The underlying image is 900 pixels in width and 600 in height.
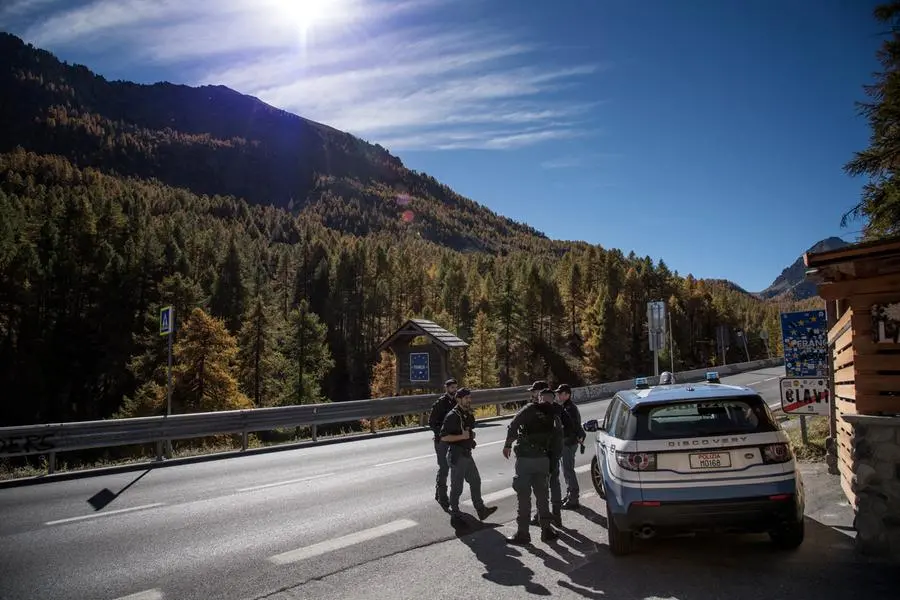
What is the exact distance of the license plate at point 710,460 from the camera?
5.52m

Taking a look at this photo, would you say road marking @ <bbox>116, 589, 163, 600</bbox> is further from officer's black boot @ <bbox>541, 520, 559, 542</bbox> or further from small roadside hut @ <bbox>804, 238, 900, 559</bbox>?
small roadside hut @ <bbox>804, 238, 900, 559</bbox>

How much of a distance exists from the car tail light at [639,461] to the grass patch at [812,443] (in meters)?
7.55

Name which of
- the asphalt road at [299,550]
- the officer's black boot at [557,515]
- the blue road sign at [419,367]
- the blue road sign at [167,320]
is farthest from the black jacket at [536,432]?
the blue road sign at [419,367]

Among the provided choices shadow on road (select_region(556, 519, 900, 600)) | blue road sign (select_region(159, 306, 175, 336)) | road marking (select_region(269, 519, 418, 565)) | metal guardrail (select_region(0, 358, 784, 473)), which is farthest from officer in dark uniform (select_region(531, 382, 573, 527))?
blue road sign (select_region(159, 306, 175, 336))

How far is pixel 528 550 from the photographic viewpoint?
6.38 metres

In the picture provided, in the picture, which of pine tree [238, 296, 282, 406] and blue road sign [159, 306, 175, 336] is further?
pine tree [238, 296, 282, 406]

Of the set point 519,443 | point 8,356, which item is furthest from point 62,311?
point 519,443

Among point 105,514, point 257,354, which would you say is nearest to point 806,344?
point 105,514

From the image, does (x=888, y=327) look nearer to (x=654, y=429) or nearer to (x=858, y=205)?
(x=654, y=429)

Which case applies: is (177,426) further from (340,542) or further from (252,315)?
(252,315)

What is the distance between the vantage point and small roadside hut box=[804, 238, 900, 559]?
5.55 meters

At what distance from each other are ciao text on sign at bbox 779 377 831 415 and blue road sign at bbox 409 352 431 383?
15016 millimetres

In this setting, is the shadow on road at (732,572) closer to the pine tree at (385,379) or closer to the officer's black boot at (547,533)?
the officer's black boot at (547,533)

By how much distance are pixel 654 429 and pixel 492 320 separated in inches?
2792
